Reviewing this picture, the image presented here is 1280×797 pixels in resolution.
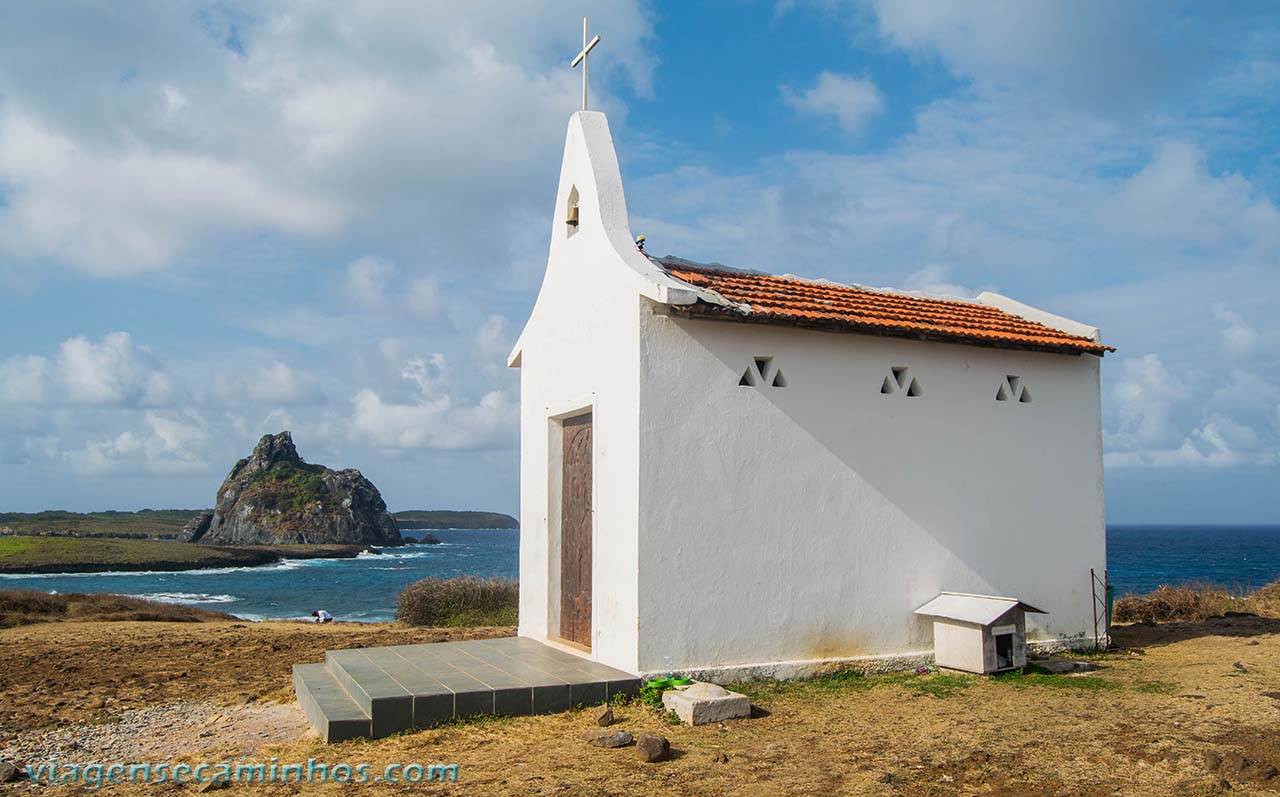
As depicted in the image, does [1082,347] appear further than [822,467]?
Yes

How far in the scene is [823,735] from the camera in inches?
313

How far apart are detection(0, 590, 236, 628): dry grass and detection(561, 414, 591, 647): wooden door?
1402 centimetres

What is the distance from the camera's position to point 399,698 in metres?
8.18

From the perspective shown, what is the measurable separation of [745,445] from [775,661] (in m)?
2.34

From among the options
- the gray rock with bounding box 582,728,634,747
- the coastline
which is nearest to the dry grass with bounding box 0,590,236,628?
the gray rock with bounding box 582,728,634,747

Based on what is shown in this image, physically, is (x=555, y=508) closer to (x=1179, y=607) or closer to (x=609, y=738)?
(x=609, y=738)

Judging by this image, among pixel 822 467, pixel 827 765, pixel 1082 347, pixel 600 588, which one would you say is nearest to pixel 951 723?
pixel 827 765

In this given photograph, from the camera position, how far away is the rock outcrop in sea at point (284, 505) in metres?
96.9

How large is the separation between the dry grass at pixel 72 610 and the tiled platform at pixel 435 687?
13013mm

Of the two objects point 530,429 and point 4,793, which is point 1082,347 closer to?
point 530,429

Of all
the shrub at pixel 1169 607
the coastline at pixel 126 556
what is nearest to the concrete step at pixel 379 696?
the shrub at pixel 1169 607

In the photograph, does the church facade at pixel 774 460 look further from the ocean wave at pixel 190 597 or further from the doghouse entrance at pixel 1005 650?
the ocean wave at pixel 190 597

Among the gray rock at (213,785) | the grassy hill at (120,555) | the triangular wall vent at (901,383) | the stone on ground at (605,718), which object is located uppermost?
the triangular wall vent at (901,383)

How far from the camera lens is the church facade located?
959 cm
